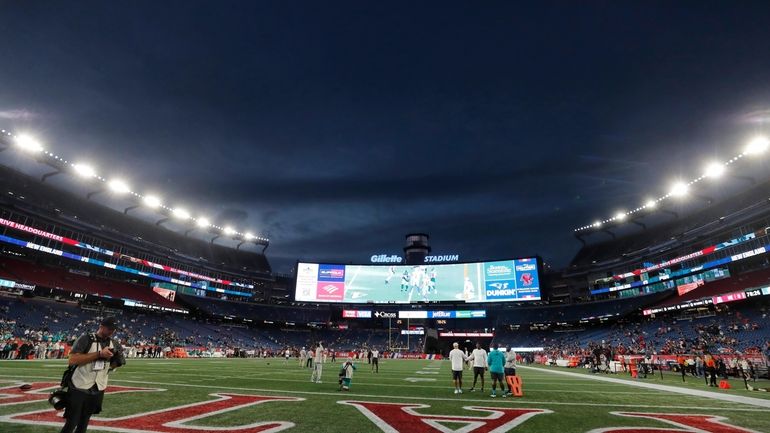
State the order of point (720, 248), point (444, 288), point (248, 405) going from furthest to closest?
point (444, 288) < point (720, 248) < point (248, 405)

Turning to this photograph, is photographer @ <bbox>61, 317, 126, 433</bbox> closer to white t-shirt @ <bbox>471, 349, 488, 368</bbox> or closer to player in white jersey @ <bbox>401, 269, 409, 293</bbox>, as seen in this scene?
white t-shirt @ <bbox>471, 349, 488, 368</bbox>

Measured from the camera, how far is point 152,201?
213ft

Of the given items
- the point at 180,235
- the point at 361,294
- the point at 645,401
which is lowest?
the point at 645,401

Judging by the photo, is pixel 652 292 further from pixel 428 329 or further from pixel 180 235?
pixel 180 235

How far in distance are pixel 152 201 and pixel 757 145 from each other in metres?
83.1

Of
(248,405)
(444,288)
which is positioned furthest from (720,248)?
(248,405)

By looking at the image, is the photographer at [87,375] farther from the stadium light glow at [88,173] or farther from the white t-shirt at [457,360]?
the stadium light glow at [88,173]

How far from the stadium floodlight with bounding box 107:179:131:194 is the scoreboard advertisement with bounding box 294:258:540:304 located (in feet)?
101

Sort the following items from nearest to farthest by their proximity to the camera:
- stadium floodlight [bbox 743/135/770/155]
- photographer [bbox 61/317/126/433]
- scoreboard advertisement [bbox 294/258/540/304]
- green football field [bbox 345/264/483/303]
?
photographer [bbox 61/317/126/433] → stadium floodlight [bbox 743/135/770/155] → scoreboard advertisement [bbox 294/258/540/304] → green football field [bbox 345/264/483/303]

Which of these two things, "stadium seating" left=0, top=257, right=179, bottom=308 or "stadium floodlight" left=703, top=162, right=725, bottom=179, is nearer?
"stadium seating" left=0, top=257, right=179, bottom=308

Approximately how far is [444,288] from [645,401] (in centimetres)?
6098

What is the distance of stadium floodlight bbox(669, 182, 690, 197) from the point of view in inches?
2238

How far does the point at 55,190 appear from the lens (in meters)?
60.1

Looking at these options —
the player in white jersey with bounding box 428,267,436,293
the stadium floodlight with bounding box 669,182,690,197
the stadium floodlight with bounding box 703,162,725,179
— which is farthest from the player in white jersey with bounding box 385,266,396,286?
the stadium floodlight with bounding box 703,162,725,179
